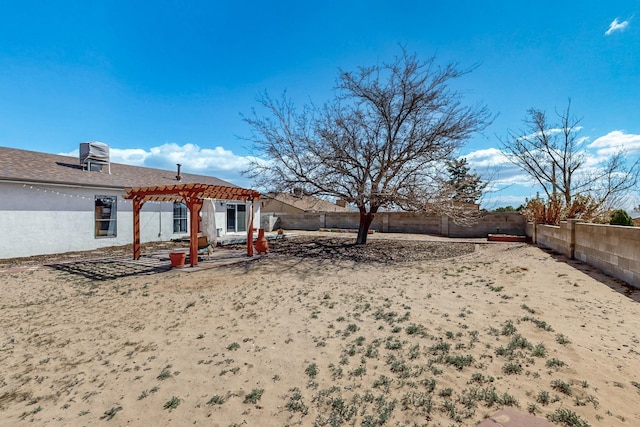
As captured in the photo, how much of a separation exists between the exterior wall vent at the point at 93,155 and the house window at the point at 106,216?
2.36 m

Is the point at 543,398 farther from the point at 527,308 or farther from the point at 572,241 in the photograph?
the point at 572,241

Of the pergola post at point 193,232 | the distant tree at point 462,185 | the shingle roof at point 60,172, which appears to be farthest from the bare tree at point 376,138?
the shingle roof at point 60,172

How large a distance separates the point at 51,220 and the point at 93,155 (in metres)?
4.12

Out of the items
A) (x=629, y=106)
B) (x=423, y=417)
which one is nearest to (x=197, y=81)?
(x=423, y=417)

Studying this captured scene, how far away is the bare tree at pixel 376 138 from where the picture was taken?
1176cm

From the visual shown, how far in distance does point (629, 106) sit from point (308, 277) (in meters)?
15.7

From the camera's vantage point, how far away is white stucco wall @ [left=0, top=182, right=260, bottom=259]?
10383 mm

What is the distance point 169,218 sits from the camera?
15.5m

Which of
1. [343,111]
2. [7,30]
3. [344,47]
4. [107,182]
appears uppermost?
[344,47]

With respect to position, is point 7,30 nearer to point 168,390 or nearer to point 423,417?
point 168,390

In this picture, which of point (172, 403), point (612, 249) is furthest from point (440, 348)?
Result: point (612, 249)

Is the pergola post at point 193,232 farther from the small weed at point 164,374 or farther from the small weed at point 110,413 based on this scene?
the small weed at point 110,413

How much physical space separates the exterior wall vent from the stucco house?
0.13 ft

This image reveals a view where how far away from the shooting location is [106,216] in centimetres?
1313
